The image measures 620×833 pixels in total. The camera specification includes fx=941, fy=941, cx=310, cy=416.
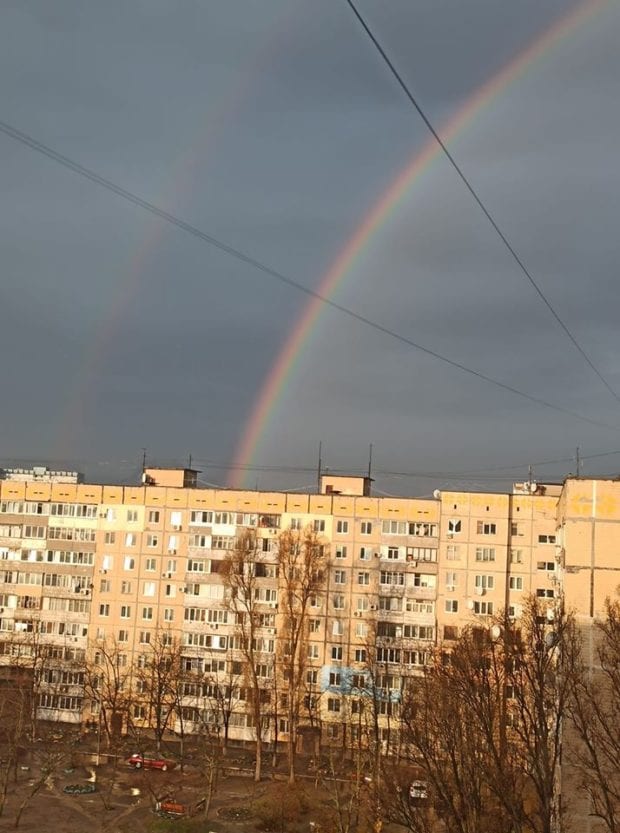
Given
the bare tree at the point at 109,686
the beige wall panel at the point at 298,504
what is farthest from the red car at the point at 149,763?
the beige wall panel at the point at 298,504

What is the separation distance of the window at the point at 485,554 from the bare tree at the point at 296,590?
7397 mm

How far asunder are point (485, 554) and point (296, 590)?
9.17 metres

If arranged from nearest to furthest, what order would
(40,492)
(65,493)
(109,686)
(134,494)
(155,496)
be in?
1. (109,686)
2. (155,496)
3. (134,494)
4. (65,493)
5. (40,492)

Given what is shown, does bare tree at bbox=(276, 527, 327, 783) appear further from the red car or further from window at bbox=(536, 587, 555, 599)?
window at bbox=(536, 587, 555, 599)

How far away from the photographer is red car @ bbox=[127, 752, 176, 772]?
39844mm

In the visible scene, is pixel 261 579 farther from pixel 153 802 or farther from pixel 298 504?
pixel 153 802

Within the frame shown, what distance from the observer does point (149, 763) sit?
4000 centimetres

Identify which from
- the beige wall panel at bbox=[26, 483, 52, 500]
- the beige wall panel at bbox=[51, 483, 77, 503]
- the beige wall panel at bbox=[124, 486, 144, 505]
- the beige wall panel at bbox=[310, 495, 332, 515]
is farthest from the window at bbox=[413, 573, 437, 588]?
the beige wall panel at bbox=[26, 483, 52, 500]

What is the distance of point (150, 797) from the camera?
35.0 meters

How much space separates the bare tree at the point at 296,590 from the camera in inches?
1724

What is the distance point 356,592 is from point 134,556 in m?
11.7

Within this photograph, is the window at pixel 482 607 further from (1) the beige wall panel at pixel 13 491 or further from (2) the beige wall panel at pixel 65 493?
(1) the beige wall panel at pixel 13 491

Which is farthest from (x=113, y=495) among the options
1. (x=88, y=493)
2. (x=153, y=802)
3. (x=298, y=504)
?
(x=153, y=802)

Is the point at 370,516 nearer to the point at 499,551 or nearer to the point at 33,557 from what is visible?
the point at 499,551
